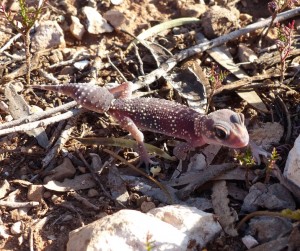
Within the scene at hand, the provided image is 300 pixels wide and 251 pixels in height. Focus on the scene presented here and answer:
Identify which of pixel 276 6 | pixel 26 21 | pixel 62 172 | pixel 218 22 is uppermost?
pixel 26 21

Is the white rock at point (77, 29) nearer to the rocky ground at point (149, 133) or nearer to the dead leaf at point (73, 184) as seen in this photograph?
the rocky ground at point (149, 133)

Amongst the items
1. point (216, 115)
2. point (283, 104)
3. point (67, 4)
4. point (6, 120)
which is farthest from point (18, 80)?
point (283, 104)


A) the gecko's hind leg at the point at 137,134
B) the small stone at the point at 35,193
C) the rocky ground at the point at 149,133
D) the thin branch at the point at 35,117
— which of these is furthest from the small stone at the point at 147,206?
the thin branch at the point at 35,117

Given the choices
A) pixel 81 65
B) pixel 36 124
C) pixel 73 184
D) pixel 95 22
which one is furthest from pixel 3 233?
pixel 95 22

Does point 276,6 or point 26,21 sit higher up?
point 26,21

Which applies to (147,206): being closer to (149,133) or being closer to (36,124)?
(149,133)

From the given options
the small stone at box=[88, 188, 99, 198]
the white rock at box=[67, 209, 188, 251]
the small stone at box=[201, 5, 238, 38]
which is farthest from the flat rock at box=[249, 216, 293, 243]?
the small stone at box=[201, 5, 238, 38]
